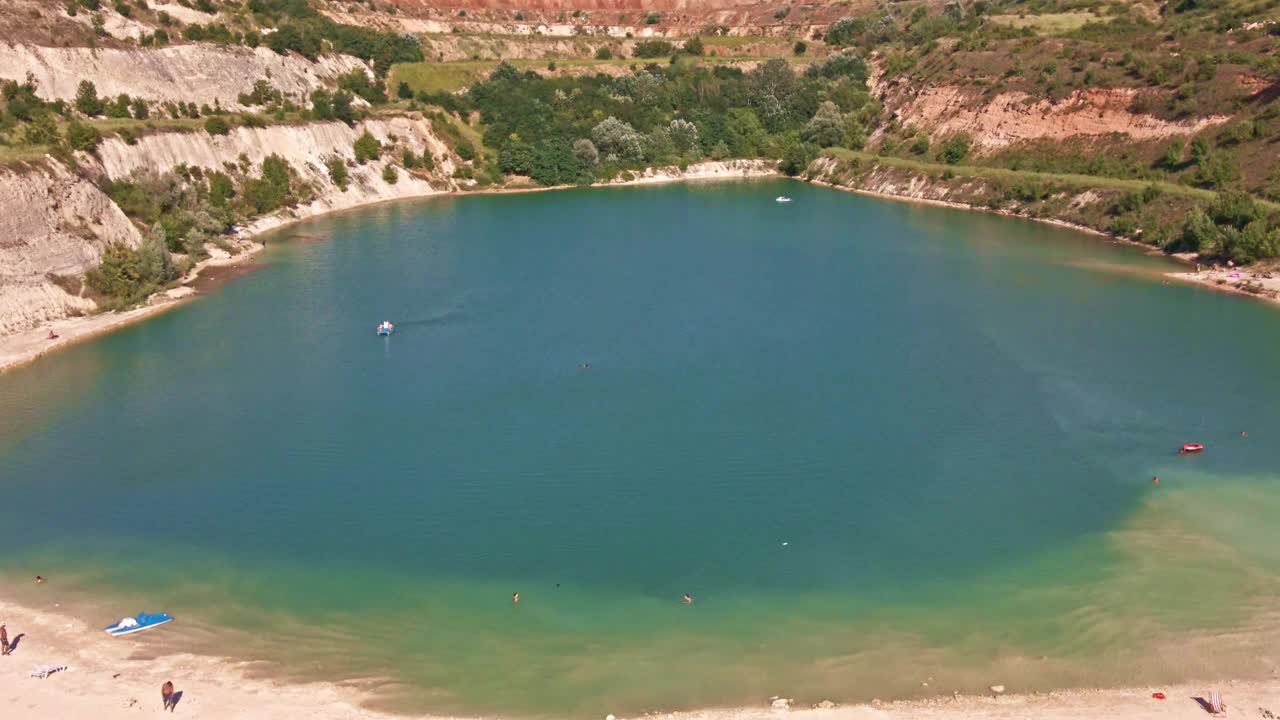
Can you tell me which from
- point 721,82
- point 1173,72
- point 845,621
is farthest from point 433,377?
point 721,82

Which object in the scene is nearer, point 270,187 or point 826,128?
point 270,187

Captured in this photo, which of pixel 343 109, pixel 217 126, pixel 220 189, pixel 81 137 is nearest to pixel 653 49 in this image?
pixel 343 109

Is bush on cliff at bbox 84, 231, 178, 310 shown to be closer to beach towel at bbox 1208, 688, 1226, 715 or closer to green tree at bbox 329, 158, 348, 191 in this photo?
green tree at bbox 329, 158, 348, 191

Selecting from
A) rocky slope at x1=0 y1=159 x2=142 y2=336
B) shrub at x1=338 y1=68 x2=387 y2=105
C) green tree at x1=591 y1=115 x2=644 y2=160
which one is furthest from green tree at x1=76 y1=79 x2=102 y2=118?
green tree at x1=591 y1=115 x2=644 y2=160

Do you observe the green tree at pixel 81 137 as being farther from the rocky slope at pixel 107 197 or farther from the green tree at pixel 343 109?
the green tree at pixel 343 109

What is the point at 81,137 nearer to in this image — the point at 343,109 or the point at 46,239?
the point at 46,239

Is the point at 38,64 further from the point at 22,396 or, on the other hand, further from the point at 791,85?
the point at 791,85
